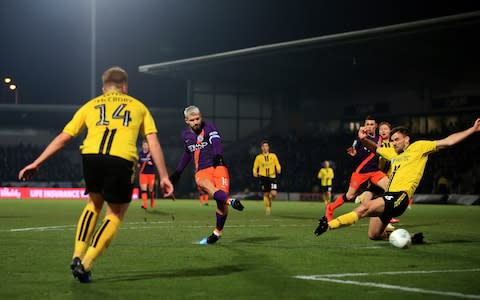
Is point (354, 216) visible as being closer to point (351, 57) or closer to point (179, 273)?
point (179, 273)

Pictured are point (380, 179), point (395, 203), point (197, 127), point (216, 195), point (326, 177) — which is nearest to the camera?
point (395, 203)

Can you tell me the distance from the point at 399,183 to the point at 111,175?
483 cm

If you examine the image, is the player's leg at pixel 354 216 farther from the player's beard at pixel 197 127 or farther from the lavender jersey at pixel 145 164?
the lavender jersey at pixel 145 164

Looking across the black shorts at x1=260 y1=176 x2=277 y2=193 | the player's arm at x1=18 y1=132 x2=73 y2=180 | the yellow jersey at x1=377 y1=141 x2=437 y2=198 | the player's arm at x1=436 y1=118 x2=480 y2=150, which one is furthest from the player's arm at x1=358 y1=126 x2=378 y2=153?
the black shorts at x1=260 y1=176 x2=277 y2=193

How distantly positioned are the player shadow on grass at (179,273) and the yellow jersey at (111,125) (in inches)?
49.8

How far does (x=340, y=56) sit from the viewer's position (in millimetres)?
44438

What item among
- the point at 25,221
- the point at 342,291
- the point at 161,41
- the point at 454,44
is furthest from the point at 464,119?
the point at 342,291

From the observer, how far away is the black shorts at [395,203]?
1101cm

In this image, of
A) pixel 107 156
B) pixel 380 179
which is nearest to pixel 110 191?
pixel 107 156

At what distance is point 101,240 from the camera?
26.0ft

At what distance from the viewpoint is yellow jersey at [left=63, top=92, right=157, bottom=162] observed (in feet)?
26.1

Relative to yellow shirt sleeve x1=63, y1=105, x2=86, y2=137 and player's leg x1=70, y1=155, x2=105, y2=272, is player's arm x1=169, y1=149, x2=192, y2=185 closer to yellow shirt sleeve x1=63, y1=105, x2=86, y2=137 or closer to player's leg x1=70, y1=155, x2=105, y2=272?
player's leg x1=70, y1=155, x2=105, y2=272

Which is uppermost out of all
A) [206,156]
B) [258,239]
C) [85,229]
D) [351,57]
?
[351,57]

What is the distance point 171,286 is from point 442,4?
35999mm
